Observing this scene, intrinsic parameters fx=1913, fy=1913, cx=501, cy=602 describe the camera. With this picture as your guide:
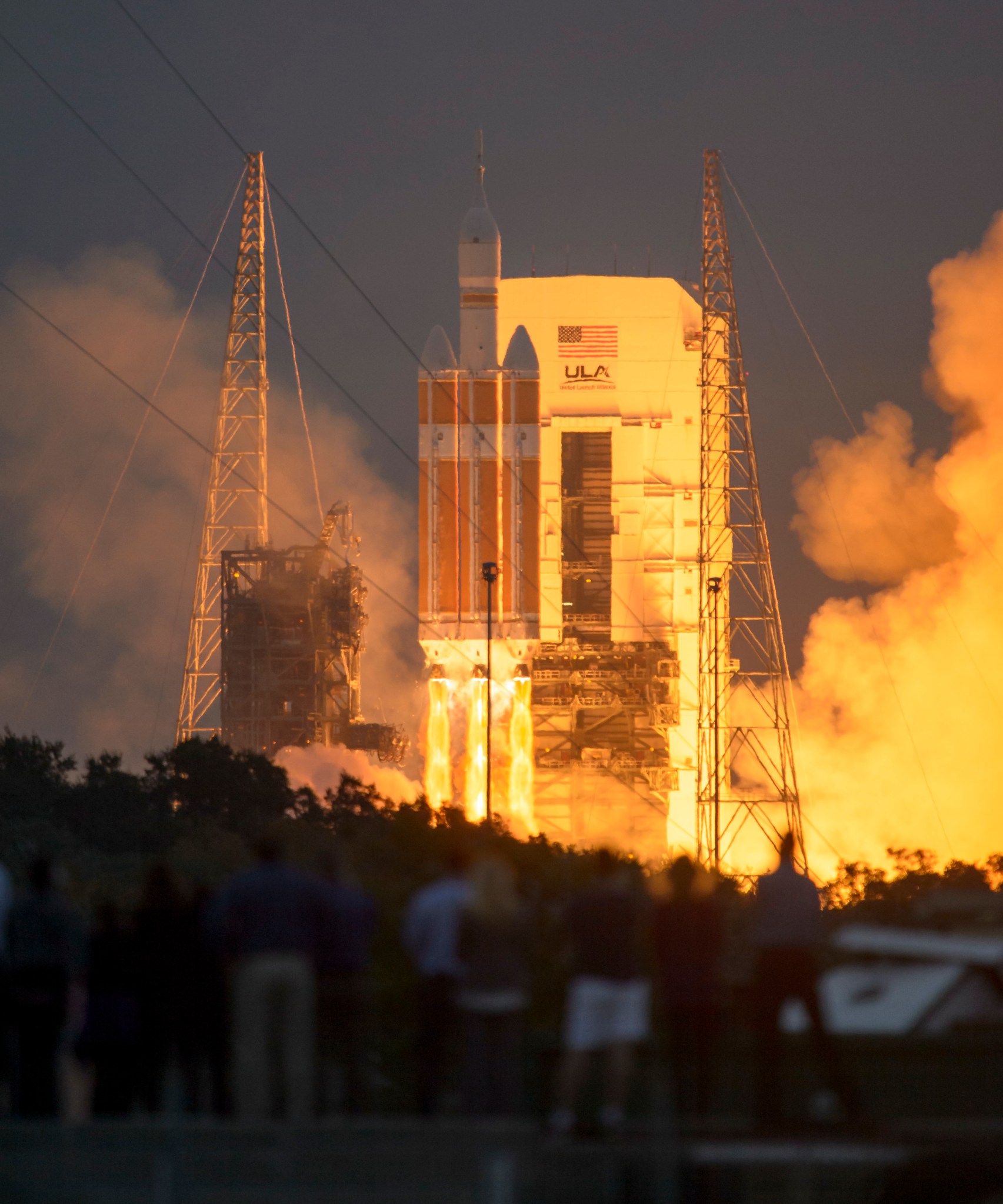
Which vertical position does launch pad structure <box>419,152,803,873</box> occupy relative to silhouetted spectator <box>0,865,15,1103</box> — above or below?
above

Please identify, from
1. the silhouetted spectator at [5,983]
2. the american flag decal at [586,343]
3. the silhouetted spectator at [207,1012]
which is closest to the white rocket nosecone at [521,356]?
the american flag decal at [586,343]

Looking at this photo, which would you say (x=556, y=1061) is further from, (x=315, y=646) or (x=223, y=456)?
(x=223, y=456)

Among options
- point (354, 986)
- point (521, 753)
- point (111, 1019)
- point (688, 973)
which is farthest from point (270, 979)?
point (521, 753)

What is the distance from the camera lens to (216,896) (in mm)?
12180

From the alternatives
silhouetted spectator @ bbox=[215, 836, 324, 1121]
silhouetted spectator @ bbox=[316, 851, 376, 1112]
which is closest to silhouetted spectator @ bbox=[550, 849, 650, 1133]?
silhouetted spectator @ bbox=[316, 851, 376, 1112]

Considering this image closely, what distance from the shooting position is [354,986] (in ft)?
40.7

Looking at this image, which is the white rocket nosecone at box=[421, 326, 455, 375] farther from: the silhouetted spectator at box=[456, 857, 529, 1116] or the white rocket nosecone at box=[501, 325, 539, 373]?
the silhouetted spectator at box=[456, 857, 529, 1116]

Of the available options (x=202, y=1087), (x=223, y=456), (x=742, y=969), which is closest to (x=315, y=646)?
(x=223, y=456)

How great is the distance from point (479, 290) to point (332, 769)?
18.2 metres

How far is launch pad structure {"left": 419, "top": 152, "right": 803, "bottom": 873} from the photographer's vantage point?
201 ft

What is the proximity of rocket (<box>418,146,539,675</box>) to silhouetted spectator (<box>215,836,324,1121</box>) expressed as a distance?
49.6m

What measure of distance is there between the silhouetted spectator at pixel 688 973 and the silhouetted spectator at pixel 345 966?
6.28 feet

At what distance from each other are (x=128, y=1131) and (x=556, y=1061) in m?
3.50

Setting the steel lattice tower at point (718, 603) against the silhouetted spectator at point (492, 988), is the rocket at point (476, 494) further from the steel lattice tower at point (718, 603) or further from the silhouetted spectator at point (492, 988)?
the silhouetted spectator at point (492, 988)
